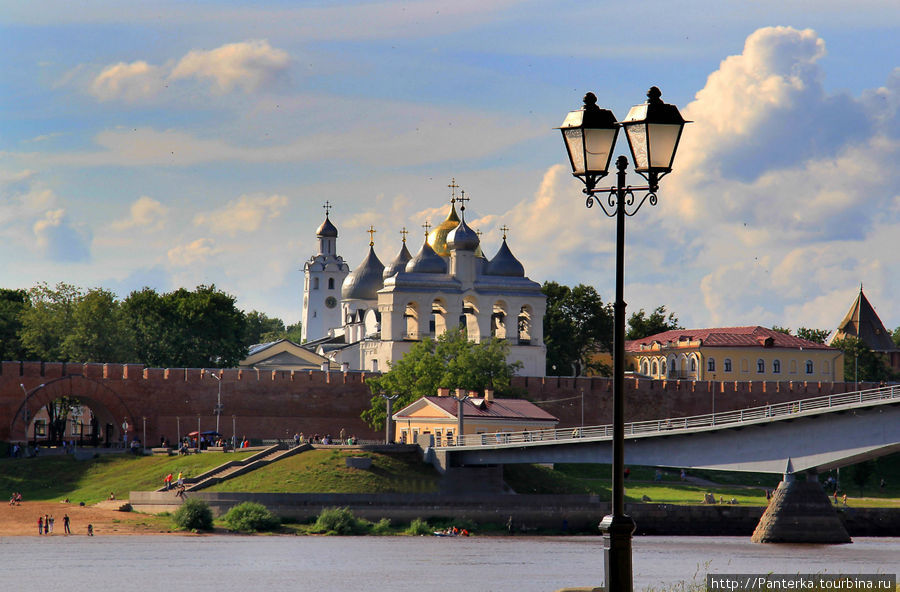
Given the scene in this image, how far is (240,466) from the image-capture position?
57844 mm

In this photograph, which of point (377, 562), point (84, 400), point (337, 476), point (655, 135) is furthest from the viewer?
point (84, 400)

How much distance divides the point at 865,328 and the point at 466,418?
56923 millimetres

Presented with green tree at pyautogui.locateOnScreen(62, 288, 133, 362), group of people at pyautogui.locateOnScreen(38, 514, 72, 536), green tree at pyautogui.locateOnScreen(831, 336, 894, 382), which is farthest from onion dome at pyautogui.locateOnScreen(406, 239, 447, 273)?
group of people at pyautogui.locateOnScreen(38, 514, 72, 536)

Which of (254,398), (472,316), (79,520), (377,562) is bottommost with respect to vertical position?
(377,562)

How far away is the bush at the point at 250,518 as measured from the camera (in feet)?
169

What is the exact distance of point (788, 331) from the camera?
110188 millimetres

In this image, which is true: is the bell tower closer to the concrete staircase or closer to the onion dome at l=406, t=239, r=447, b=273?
the onion dome at l=406, t=239, r=447, b=273

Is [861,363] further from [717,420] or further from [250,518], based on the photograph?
[250,518]

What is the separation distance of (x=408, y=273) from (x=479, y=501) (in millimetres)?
29073

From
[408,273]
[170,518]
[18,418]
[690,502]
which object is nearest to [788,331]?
[408,273]

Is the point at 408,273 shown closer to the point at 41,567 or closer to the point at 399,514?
the point at 399,514

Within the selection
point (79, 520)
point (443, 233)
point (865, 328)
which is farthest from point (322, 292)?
point (79, 520)

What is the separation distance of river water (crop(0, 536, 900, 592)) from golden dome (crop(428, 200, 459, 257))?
42231 mm

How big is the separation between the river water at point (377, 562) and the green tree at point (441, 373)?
17.3m
